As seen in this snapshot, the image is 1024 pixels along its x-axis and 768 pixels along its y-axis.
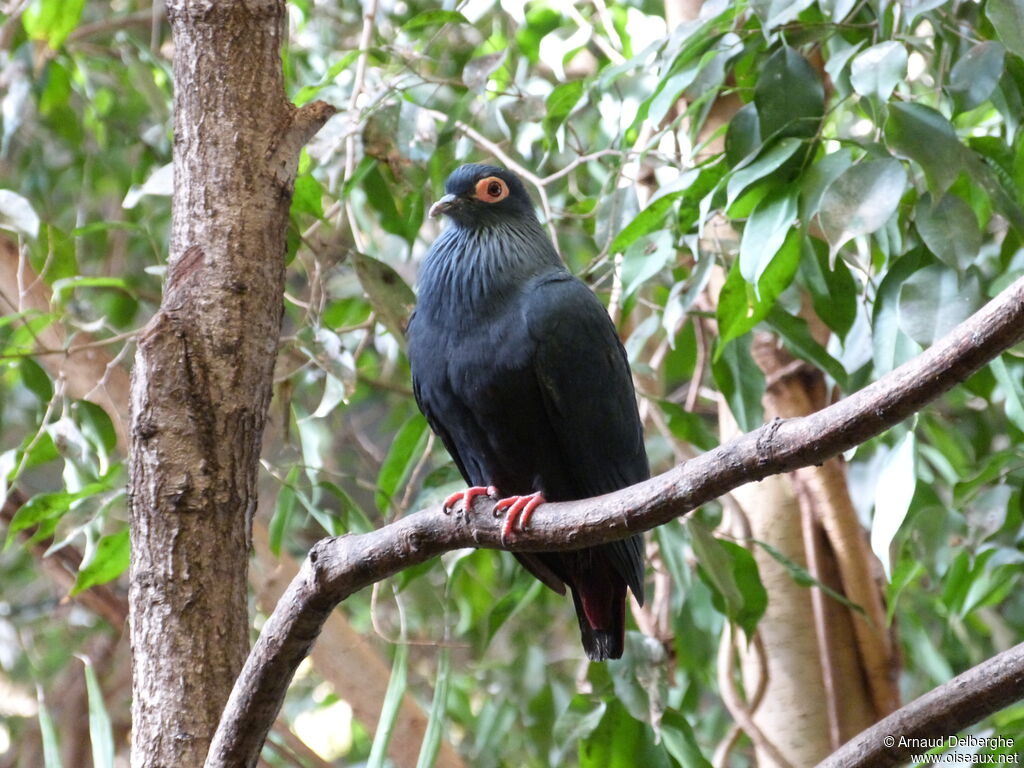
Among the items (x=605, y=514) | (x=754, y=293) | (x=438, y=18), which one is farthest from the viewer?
(x=438, y=18)

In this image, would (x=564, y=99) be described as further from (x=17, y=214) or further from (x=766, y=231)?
(x=17, y=214)

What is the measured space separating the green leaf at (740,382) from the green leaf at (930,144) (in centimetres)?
61

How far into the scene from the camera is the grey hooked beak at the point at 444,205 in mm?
2662

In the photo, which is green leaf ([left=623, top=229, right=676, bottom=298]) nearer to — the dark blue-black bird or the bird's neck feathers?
the dark blue-black bird

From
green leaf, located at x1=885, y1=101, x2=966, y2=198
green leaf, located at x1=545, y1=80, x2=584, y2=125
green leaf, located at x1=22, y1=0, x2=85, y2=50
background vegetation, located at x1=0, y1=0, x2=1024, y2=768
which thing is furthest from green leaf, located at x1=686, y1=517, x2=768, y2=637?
green leaf, located at x1=22, y1=0, x2=85, y2=50

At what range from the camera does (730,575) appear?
2297 mm

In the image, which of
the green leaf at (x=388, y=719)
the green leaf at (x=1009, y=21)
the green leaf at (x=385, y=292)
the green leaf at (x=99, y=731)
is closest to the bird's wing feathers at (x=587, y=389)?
the green leaf at (x=385, y=292)

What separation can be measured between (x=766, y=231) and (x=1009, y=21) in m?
0.48

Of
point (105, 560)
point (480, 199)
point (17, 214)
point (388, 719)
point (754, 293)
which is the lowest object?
point (388, 719)

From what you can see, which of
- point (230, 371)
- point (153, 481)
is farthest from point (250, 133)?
point (153, 481)

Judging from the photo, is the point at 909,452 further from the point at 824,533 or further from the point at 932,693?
the point at 824,533

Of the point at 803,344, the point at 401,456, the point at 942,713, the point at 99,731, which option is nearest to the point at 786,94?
the point at 803,344

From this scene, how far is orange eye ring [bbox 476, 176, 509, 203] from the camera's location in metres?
2.71

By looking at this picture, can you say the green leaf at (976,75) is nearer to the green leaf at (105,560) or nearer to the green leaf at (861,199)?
the green leaf at (861,199)
